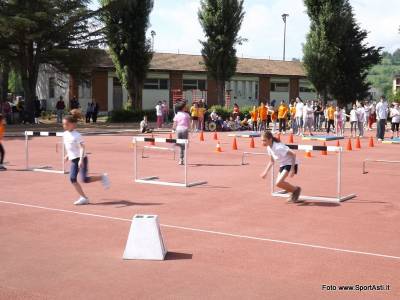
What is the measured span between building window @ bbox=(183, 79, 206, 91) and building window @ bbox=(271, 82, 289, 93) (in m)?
8.54

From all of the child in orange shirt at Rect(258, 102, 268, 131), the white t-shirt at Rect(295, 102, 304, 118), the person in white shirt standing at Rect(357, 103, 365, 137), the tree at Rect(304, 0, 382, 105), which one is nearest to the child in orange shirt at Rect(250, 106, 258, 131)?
the child in orange shirt at Rect(258, 102, 268, 131)

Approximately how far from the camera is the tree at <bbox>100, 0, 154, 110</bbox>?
41781 mm

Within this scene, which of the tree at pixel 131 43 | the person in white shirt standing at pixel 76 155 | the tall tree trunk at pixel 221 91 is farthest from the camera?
the tall tree trunk at pixel 221 91

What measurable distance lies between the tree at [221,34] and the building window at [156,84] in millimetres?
9614

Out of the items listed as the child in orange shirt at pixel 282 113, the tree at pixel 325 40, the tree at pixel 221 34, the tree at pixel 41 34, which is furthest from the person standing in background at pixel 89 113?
the tree at pixel 325 40

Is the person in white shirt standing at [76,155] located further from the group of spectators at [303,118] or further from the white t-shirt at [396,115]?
the white t-shirt at [396,115]

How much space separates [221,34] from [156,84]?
11272mm

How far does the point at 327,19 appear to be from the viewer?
42.9 m

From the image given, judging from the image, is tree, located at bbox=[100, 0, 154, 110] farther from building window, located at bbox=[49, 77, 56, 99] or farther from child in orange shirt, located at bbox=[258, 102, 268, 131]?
child in orange shirt, located at bbox=[258, 102, 268, 131]

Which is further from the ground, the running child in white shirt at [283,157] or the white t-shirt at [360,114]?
the white t-shirt at [360,114]

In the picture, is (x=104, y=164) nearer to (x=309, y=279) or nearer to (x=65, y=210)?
(x=65, y=210)

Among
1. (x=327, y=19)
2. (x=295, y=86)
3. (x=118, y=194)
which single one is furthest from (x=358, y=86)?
(x=118, y=194)

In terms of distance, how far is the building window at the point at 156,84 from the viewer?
172 feet

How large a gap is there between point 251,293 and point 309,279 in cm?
77
